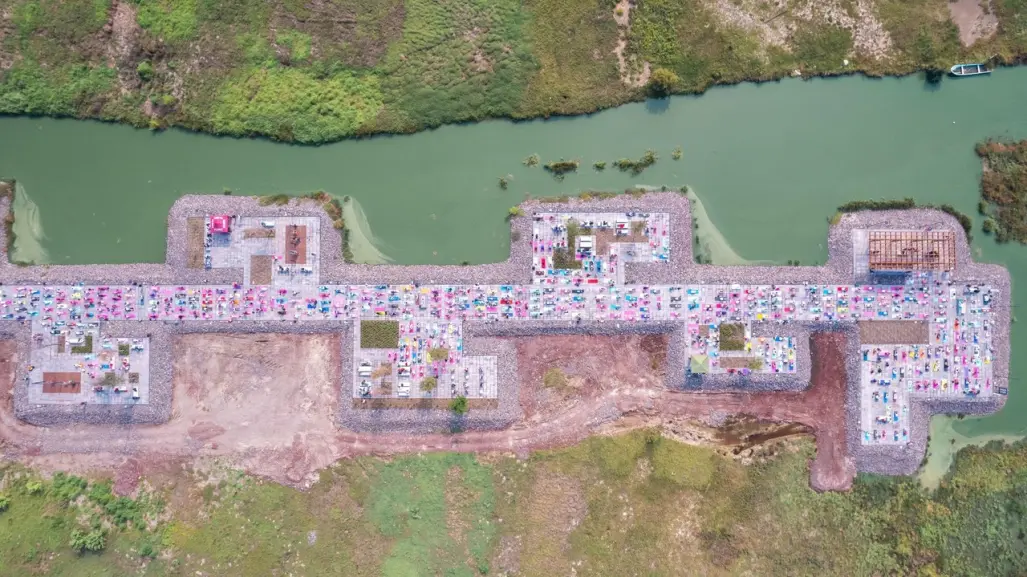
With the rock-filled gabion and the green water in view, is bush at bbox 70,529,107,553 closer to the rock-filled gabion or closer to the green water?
the rock-filled gabion

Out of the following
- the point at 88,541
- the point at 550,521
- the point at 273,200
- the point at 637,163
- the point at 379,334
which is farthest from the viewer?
the point at 637,163

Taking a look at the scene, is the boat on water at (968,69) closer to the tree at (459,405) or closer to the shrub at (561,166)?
the shrub at (561,166)

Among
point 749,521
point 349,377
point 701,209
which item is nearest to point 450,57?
point 701,209

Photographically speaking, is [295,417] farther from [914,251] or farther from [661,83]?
[914,251]

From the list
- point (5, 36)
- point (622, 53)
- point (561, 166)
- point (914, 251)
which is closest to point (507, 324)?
point (561, 166)

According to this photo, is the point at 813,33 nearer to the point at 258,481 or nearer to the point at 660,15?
the point at 660,15

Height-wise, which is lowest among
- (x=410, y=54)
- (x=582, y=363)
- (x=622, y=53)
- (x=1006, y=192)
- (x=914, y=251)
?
(x=582, y=363)
